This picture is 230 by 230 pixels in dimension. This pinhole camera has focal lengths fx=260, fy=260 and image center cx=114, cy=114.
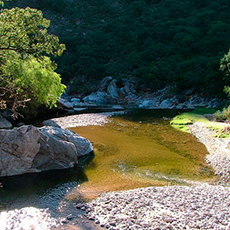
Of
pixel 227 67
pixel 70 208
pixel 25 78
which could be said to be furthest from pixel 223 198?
pixel 227 67

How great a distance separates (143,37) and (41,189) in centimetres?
8641

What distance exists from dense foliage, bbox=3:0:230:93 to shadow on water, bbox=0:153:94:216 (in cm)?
5038

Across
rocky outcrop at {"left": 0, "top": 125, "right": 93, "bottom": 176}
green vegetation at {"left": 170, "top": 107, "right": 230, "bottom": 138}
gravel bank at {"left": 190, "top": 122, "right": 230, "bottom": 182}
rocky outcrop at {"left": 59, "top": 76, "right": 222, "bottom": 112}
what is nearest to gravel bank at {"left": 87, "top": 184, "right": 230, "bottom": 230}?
gravel bank at {"left": 190, "top": 122, "right": 230, "bottom": 182}

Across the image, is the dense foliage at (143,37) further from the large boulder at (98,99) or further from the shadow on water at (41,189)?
the shadow on water at (41,189)

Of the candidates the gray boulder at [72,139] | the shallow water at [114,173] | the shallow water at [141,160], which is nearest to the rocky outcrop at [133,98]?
the shallow water at [141,160]

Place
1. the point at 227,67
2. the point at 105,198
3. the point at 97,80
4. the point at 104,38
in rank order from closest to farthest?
the point at 105,198
the point at 227,67
the point at 97,80
the point at 104,38

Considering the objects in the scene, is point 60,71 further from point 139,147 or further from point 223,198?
point 223,198

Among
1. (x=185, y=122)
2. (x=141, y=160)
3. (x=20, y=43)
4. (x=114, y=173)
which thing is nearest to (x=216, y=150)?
(x=141, y=160)

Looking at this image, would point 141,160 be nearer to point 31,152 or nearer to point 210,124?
point 31,152

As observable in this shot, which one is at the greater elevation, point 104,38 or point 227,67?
point 104,38

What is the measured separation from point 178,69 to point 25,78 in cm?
6165

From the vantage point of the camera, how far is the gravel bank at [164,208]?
10.2 m

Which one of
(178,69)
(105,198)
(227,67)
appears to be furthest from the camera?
Result: (178,69)

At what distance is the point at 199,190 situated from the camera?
1347 cm
